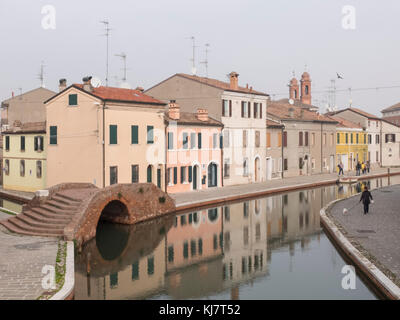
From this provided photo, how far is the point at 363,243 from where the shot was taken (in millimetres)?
21219

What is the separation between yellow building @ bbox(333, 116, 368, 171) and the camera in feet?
221

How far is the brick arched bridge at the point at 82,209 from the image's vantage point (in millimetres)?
23320

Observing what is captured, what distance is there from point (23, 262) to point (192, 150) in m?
24.5

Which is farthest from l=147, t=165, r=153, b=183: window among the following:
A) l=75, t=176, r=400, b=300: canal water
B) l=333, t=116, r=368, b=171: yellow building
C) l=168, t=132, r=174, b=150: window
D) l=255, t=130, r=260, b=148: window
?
l=333, t=116, r=368, b=171: yellow building

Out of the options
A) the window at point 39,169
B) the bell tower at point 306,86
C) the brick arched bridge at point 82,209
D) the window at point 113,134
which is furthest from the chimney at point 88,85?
the bell tower at point 306,86

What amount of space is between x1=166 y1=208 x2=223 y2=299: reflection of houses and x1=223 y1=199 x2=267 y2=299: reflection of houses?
0.42 meters

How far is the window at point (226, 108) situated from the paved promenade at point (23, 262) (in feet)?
81.4

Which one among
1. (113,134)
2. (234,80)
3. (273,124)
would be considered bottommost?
(113,134)

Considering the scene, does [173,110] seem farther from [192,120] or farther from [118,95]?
[118,95]

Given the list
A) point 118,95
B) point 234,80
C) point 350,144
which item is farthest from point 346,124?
point 118,95

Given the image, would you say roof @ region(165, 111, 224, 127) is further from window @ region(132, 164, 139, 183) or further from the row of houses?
window @ region(132, 164, 139, 183)

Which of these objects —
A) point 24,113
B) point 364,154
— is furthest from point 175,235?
point 364,154

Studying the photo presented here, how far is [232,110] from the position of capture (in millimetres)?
46156

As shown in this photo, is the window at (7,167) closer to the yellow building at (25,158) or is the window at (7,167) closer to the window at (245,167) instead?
the yellow building at (25,158)
